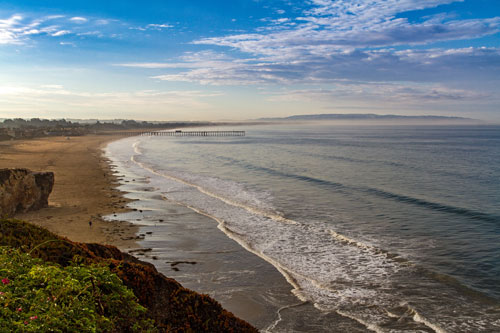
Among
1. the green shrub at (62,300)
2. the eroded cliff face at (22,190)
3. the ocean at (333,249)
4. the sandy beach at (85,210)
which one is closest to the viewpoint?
the green shrub at (62,300)

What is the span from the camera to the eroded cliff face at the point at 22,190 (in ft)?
50.3

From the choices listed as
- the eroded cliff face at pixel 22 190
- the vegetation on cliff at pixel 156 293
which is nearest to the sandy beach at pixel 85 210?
the eroded cliff face at pixel 22 190

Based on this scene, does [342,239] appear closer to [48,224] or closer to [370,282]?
[370,282]

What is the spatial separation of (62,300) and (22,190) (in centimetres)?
1549

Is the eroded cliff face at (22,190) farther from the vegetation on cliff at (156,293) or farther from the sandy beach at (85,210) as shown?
the vegetation on cliff at (156,293)

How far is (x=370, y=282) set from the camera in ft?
34.2

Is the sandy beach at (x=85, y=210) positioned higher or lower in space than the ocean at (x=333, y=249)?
higher

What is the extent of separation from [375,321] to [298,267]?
3.44 metres

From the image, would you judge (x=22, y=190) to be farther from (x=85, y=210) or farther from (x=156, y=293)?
(x=156, y=293)

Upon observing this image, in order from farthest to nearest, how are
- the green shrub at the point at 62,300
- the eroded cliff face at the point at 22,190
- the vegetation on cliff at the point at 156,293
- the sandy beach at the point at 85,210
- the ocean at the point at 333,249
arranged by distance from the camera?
the eroded cliff face at the point at 22,190, the sandy beach at the point at 85,210, the ocean at the point at 333,249, the vegetation on cliff at the point at 156,293, the green shrub at the point at 62,300

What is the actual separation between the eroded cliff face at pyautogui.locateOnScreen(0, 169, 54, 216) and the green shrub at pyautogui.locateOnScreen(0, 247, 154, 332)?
43.7 feet

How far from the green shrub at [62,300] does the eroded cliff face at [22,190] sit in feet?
43.7

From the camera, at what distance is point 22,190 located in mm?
16344

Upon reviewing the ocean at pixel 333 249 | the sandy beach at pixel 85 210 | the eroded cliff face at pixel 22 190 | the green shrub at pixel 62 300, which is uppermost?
the green shrub at pixel 62 300
